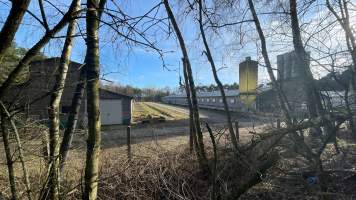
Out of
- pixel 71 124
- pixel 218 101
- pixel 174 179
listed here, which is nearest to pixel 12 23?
pixel 71 124

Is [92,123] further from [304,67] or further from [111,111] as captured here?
[111,111]

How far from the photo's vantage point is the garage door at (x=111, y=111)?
86.5 feet

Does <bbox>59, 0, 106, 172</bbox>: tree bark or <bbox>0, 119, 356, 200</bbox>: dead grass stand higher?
<bbox>59, 0, 106, 172</bbox>: tree bark

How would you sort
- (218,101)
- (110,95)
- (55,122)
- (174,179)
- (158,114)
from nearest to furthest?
1. (55,122)
2. (174,179)
3. (110,95)
4. (158,114)
5. (218,101)

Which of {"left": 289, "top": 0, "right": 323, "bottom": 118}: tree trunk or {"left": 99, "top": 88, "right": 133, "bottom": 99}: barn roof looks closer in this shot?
{"left": 289, "top": 0, "right": 323, "bottom": 118}: tree trunk

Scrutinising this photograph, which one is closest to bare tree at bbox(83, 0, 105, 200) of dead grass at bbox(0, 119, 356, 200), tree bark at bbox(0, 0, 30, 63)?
dead grass at bbox(0, 119, 356, 200)

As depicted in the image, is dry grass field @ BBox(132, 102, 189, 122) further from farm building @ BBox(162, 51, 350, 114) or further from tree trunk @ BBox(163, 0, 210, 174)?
tree trunk @ BBox(163, 0, 210, 174)

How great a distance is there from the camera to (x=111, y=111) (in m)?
26.7

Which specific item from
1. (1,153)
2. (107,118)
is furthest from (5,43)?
(107,118)

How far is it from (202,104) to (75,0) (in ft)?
171

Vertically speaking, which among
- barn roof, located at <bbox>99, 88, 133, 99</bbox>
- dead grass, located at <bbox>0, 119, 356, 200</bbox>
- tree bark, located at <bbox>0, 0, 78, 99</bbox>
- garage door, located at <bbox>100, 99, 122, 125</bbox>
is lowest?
dead grass, located at <bbox>0, 119, 356, 200</bbox>

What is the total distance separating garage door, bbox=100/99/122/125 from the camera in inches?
1038

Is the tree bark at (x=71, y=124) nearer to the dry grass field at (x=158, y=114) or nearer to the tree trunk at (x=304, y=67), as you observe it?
the tree trunk at (x=304, y=67)

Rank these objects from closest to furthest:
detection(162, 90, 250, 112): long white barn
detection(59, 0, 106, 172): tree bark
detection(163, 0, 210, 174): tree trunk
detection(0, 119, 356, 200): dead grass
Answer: detection(59, 0, 106, 172): tree bark < detection(0, 119, 356, 200): dead grass < detection(163, 0, 210, 174): tree trunk < detection(162, 90, 250, 112): long white barn
